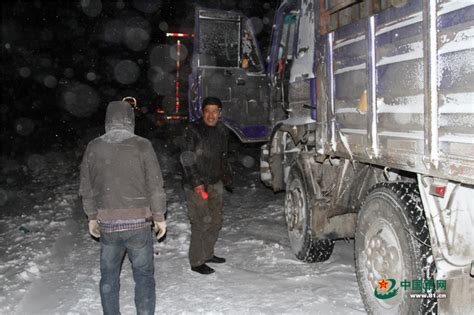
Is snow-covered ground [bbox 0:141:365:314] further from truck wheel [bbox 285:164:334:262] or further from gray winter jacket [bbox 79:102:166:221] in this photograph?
gray winter jacket [bbox 79:102:166:221]

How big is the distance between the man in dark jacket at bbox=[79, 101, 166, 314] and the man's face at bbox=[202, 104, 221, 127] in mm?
1365

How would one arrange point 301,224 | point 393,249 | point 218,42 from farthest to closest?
point 218,42 → point 301,224 → point 393,249

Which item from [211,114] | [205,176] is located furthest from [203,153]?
[211,114]

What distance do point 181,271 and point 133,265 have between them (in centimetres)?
152

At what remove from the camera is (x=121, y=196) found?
319cm

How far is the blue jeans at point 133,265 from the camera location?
10.7ft

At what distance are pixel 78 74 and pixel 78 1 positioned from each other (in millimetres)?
7626

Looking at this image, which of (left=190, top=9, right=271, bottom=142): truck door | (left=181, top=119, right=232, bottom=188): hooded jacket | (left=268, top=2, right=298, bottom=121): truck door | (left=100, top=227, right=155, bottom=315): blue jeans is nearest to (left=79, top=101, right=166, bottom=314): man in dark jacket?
(left=100, top=227, right=155, bottom=315): blue jeans

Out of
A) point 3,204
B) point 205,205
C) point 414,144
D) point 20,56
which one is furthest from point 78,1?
point 414,144

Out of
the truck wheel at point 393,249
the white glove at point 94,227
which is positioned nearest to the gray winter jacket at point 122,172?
the white glove at point 94,227

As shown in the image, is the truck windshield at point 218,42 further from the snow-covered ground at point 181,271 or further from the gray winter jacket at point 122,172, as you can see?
the gray winter jacket at point 122,172

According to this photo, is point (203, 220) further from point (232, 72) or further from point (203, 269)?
point (232, 72)

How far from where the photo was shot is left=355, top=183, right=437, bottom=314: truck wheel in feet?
9.27

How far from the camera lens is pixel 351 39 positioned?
350cm
